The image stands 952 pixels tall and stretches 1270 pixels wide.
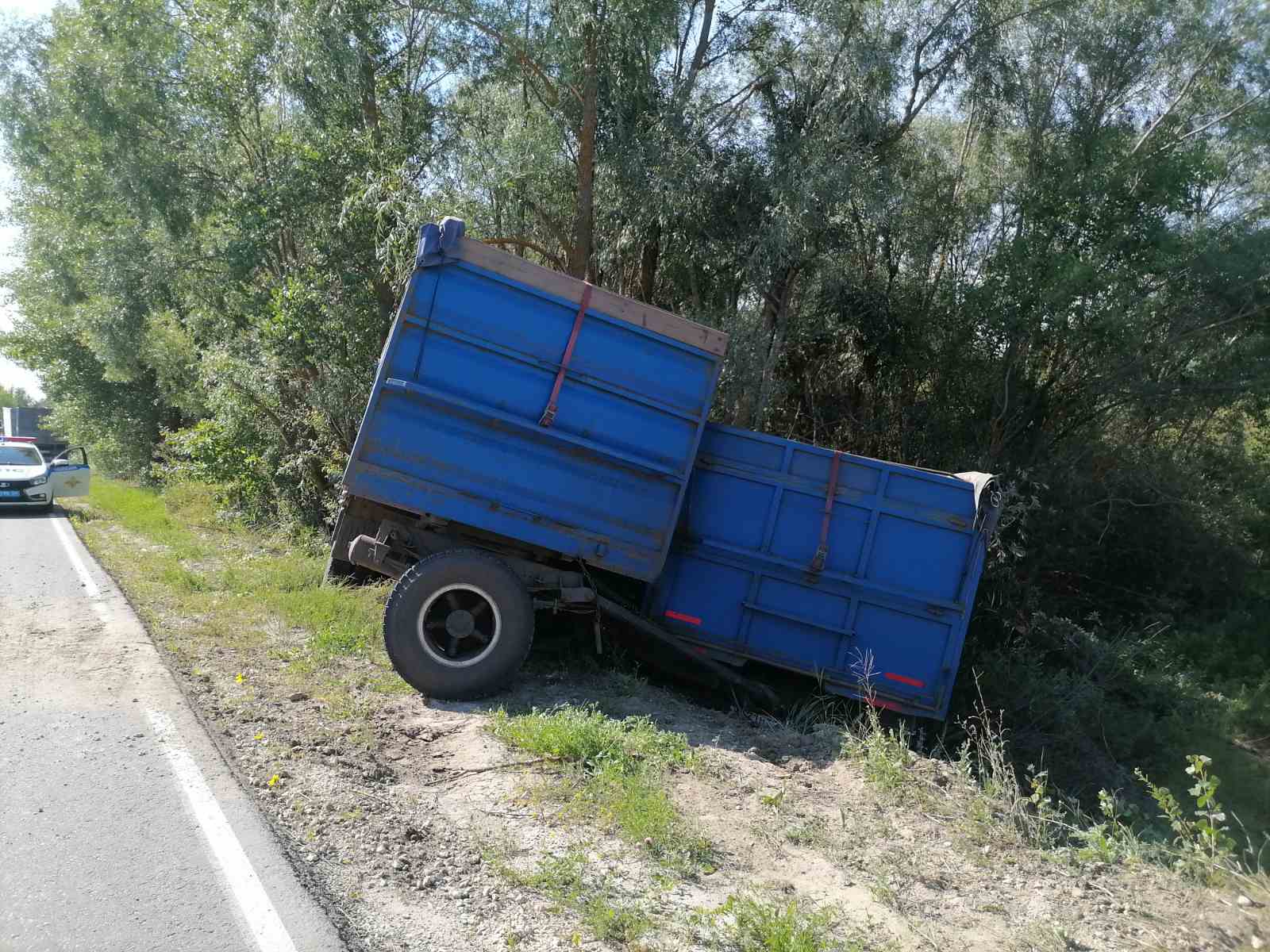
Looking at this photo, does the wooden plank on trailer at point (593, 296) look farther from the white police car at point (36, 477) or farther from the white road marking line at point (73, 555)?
the white police car at point (36, 477)

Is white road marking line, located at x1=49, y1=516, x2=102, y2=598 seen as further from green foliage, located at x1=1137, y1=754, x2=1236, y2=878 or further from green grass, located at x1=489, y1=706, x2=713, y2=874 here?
green foliage, located at x1=1137, y1=754, x2=1236, y2=878

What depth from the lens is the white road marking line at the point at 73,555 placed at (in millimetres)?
10509

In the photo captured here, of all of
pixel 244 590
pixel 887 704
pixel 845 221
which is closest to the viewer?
pixel 887 704

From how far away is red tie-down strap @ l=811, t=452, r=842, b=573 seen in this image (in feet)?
25.7

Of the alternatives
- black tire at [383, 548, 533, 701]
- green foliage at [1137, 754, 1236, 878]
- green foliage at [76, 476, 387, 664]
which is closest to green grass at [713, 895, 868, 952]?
green foliage at [1137, 754, 1236, 878]

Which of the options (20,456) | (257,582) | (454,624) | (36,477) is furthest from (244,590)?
(20,456)

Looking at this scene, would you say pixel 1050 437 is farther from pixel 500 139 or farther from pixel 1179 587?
pixel 500 139

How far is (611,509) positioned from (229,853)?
12.4ft

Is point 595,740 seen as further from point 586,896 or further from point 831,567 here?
point 831,567

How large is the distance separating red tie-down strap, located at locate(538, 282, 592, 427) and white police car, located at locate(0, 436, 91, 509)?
1585 centimetres

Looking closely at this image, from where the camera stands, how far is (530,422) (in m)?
7.30

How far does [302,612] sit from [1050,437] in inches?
442

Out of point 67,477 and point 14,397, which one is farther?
point 14,397

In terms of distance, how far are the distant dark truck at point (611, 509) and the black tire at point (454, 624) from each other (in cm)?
2
